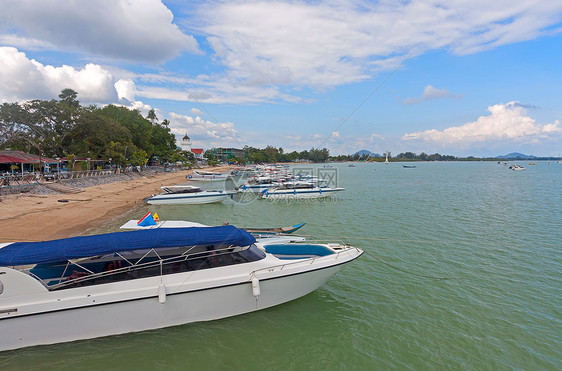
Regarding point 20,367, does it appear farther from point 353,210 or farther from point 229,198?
point 229,198

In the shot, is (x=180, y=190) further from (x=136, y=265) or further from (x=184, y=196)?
(x=136, y=265)

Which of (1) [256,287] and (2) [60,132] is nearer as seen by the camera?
(1) [256,287]

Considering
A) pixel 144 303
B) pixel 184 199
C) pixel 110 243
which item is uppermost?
pixel 110 243

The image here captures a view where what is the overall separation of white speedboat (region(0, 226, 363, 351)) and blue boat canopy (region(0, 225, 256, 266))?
Answer: 22 mm

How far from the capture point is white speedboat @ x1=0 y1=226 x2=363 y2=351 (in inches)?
265

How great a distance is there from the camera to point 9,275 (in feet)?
21.5

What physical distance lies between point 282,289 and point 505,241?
15.1 m

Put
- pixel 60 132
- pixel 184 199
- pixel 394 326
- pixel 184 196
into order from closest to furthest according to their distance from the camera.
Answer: pixel 394 326 → pixel 184 196 → pixel 184 199 → pixel 60 132

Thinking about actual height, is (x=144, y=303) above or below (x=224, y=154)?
below

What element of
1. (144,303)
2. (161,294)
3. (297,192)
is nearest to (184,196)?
(297,192)

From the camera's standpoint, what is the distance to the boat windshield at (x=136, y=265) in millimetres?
7414

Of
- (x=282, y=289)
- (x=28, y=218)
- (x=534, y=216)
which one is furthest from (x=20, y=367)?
(x=534, y=216)

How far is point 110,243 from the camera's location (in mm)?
7422

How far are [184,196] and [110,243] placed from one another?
23036mm
